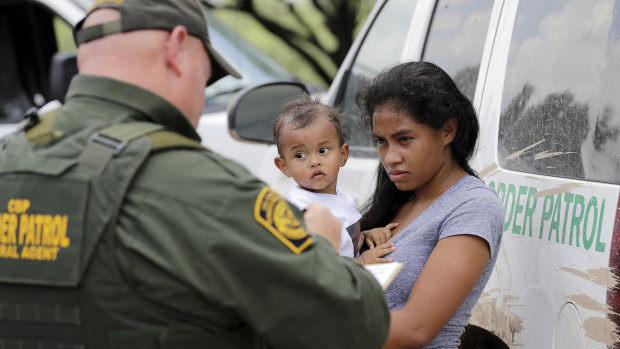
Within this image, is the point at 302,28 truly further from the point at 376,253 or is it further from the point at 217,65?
the point at 217,65

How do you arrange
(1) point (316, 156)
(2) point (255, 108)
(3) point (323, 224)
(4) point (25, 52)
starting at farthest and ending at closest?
(4) point (25, 52)
(2) point (255, 108)
(1) point (316, 156)
(3) point (323, 224)

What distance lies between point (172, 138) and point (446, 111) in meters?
1.11

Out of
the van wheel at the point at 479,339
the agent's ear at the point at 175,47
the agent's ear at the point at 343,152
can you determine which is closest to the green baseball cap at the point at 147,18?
the agent's ear at the point at 175,47

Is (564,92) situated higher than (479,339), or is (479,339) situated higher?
(564,92)

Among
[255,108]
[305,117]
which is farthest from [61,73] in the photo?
[305,117]

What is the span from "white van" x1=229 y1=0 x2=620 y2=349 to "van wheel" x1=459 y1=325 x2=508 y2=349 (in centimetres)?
2

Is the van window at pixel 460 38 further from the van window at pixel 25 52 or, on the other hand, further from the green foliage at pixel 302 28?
the green foliage at pixel 302 28

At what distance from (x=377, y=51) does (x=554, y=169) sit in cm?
194

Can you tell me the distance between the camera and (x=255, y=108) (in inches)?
165

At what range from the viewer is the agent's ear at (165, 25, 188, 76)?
1.94 m

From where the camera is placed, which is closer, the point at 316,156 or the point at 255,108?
the point at 316,156

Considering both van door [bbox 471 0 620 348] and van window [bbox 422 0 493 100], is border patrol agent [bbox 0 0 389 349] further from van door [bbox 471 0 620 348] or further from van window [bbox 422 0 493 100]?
van window [bbox 422 0 493 100]

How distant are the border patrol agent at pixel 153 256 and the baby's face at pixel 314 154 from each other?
1135mm

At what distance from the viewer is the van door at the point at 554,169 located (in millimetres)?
2088
